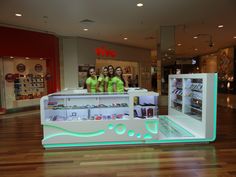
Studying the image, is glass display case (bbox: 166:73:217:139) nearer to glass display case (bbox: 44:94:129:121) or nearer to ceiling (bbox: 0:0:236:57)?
glass display case (bbox: 44:94:129:121)

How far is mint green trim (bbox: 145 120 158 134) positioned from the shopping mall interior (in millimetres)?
21

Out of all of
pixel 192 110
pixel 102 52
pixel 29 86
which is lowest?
pixel 192 110

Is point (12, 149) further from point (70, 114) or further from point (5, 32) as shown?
point (5, 32)

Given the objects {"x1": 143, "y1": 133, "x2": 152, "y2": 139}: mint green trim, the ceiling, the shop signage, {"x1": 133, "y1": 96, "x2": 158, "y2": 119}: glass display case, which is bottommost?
{"x1": 143, "y1": 133, "x2": 152, "y2": 139}: mint green trim

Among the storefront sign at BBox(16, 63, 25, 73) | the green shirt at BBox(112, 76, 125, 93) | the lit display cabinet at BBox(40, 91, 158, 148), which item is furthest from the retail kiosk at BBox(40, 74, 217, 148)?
the storefront sign at BBox(16, 63, 25, 73)

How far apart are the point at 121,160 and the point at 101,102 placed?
1.29 m

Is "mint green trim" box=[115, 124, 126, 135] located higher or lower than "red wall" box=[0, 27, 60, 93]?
lower

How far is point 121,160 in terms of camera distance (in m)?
3.39

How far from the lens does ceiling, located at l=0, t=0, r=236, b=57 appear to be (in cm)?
527

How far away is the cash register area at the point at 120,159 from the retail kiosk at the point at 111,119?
16cm

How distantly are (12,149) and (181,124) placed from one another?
4089 mm

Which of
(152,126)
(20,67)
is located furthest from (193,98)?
(20,67)

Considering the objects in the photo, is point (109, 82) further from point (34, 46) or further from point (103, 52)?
point (34, 46)

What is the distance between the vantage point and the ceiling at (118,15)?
17.3ft
